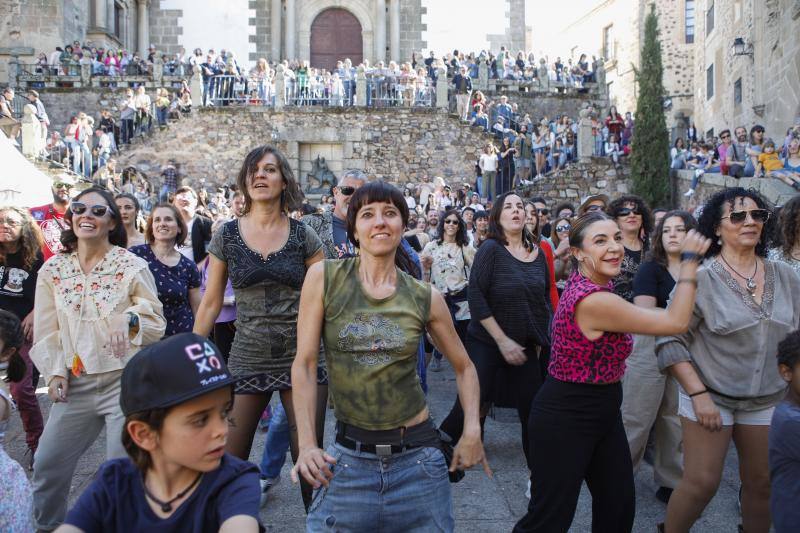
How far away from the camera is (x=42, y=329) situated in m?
3.86

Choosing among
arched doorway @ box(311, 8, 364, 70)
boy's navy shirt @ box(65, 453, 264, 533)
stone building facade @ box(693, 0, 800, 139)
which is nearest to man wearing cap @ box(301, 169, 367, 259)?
boy's navy shirt @ box(65, 453, 264, 533)

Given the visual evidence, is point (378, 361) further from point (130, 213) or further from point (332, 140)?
point (332, 140)

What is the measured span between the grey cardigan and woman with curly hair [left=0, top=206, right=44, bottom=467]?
14.0 ft

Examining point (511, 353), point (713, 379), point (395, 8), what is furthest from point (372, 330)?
point (395, 8)

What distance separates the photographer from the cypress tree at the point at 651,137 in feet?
60.4

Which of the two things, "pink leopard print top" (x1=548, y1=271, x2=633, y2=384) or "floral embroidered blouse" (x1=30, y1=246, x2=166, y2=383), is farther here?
"floral embroidered blouse" (x1=30, y1=246, x2=166, y2=383)

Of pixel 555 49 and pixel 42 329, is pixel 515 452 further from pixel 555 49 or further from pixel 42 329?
pixel 555 49

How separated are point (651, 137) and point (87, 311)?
1727 centimetres

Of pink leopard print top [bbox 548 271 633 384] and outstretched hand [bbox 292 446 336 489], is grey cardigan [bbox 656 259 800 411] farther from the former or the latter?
outstretched hand [bbox 292 446 336 489]

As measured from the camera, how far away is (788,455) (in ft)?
9.28

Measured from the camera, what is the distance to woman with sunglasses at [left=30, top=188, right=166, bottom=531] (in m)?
3.63

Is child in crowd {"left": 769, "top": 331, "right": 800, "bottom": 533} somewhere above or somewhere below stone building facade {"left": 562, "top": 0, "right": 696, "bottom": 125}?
below

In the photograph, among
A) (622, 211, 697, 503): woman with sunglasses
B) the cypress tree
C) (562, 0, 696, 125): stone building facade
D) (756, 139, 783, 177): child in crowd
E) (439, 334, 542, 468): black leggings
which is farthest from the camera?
(562, 0, 696, 125): stone building facade

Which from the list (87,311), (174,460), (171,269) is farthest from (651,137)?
(174,460)
